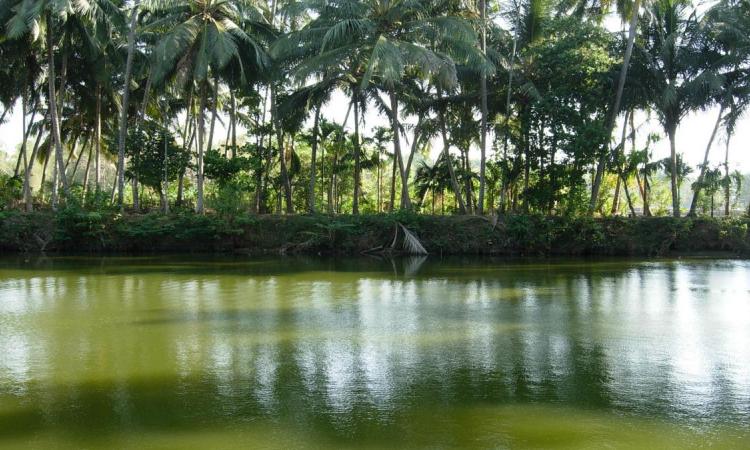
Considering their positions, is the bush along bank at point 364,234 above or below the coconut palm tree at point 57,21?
below

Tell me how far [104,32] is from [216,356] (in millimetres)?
19931

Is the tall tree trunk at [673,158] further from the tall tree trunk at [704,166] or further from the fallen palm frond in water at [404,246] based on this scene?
the fallen palm frond in water at [404,246]

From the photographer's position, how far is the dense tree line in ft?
75.2

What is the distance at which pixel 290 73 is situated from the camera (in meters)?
26.0

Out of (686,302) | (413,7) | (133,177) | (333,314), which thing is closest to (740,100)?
(413,7)

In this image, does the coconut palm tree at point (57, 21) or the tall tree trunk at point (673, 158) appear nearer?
the coconut palm tree at point (57, 21)

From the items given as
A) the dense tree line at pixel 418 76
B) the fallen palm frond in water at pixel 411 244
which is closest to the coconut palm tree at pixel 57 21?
the dense tree line at pixel 418 76

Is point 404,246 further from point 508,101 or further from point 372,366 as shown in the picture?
point 372,366

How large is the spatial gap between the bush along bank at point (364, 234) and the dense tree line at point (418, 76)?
1.06 metres

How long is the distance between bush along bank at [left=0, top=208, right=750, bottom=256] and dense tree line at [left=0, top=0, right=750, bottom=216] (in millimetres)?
1063

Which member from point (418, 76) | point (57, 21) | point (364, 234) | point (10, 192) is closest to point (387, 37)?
point (418, 76)

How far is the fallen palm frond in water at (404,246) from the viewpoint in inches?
960

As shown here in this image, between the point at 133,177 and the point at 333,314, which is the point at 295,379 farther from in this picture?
the point at 133,177

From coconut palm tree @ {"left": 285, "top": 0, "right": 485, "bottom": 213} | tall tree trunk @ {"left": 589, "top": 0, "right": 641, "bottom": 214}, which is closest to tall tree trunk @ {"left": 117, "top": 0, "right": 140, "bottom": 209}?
coconut palm tree @ {"left": 285, "top": 0, "right": 485, "bottom": 213}
